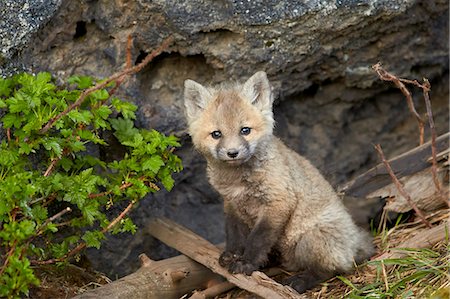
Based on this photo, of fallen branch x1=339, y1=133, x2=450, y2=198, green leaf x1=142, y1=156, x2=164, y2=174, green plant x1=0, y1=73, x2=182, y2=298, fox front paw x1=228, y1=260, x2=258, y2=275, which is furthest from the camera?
fallen branch x1=339, y1=133, x2=450, y2=198

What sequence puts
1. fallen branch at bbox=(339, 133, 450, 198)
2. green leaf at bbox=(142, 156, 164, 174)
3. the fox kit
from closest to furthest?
1. green leaf at bbox=(142, 156, 164, 174)
2. the fox kit
3. fallen branch at bbox=(339, 133, 450, 198)

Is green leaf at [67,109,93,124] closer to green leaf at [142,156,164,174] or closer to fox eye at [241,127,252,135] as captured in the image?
green leaf at [142,156,164,174]

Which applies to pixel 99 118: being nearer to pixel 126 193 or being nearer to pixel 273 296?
pixel 126 193

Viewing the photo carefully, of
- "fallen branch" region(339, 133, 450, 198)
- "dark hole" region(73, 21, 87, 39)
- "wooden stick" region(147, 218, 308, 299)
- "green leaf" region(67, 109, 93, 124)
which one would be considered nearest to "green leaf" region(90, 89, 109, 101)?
"green leaf" region(67, 109, 93, 124)

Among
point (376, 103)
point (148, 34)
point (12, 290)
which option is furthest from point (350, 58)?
point (12, 290)

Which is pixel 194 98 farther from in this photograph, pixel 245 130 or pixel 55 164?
pixel 55 164

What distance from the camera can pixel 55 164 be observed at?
4.41m

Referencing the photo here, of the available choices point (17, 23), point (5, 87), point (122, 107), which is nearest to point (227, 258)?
point (122, 107)

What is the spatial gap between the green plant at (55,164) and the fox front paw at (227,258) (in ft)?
2.12

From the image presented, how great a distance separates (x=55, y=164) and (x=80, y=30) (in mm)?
1123

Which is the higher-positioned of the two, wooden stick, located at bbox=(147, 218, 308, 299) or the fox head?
the fox head

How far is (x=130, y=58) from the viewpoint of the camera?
4762 mm

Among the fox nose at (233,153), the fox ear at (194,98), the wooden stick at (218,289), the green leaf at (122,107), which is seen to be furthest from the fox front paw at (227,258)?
the green leaf at (122,107)

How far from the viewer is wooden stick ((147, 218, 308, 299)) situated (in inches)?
168
